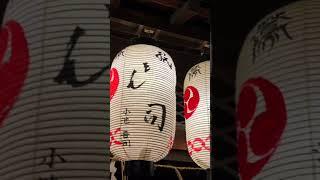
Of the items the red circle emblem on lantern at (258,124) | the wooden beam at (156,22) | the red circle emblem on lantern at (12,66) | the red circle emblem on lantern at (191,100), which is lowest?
the red circle emblem on lantern at (258,124)

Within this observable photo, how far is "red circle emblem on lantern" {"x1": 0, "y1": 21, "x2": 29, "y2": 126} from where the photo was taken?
209 cm

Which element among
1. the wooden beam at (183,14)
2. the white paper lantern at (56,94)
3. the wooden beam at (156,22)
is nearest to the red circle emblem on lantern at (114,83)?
the wooden beam at (156,22)

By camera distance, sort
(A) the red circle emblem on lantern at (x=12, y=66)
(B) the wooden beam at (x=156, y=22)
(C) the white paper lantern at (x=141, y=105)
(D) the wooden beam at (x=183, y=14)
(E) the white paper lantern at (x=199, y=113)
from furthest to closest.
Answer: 1. (E) the white paper lantern at (x=199, y=113)
2. (B) the wooden beam at (x=156, y=22)
3. (D) the wooden beam at (x=183, y=14)
4. (C) the white paper lantern at (x=141, y=105)
5. (A) the red circle emblem on lantern at (x=12, y=66)

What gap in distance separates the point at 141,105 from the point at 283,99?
1.81 meters

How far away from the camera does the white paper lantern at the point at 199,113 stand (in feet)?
14.5

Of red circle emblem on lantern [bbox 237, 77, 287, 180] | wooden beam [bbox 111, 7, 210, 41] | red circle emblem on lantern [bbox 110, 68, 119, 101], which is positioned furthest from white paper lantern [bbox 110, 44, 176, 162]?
red circle emblem on lantern [bbox 237, 77, 287, 180]

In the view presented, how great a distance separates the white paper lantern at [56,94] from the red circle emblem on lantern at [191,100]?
2.44 meters

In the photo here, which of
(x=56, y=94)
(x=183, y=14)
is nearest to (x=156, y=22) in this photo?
(x=183, y=14)

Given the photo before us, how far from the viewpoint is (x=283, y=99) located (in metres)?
2.12

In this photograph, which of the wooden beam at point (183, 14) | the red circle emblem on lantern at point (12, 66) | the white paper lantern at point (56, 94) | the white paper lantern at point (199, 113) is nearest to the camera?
the white paper lantern at point (56, 94)

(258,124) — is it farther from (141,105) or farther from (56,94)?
(141,105)

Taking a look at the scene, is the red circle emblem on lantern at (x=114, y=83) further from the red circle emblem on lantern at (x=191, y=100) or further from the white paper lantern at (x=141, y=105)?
the red circle emblem on lantern at (x=191, y=100)

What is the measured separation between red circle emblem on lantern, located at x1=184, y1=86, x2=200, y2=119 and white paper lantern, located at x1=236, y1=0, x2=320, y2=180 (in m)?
2.07

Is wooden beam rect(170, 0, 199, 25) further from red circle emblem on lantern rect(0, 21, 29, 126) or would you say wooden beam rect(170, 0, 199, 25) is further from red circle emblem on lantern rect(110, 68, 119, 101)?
red circle emblem on lantern rect(0, 21, 29, 126)
